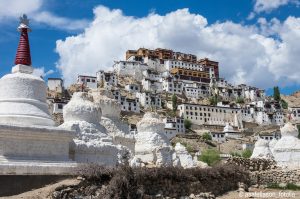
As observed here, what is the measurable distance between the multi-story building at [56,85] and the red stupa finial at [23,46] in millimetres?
74797

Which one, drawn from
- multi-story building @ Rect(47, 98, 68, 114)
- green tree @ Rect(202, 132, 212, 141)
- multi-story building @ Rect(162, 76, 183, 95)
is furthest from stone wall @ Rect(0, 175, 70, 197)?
multi-story building @ Rect(162, 76, 183, 95)

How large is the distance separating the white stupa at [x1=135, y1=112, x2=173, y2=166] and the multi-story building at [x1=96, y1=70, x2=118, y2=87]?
73.7m

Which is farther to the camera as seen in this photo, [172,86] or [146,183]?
[172,86]

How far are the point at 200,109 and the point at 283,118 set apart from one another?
2333 cm

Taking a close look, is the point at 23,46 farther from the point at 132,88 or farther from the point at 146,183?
the point at 132,88

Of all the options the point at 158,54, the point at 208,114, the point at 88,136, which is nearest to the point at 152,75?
the point at 158,54

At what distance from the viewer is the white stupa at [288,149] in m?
33.1

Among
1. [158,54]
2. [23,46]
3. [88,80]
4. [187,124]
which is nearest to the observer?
[23,46]

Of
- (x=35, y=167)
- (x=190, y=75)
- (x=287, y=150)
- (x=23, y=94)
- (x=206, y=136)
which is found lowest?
(x=35, y=167)

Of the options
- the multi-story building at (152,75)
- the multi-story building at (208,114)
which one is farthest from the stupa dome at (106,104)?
the multi-story building at (152,75)

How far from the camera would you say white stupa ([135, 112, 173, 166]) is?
28781 mm

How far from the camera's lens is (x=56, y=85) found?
97625 millimetres

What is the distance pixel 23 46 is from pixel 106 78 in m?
83.1

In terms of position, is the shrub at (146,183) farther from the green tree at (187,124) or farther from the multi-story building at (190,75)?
the multi-story building at (190,75)
